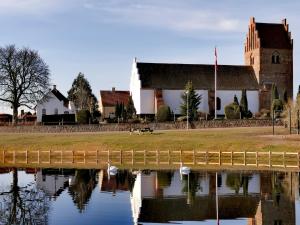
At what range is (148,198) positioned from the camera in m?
32.6

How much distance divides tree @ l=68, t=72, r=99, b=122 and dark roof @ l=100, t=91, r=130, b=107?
2.84m

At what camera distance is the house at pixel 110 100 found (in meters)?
114

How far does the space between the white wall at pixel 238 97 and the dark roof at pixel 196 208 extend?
6986cm

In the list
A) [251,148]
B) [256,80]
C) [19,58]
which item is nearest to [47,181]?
[251,148]

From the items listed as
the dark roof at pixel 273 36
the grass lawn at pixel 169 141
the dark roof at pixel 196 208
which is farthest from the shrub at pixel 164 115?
the dark roof at pixel 196 208

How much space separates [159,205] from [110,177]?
11.9 m

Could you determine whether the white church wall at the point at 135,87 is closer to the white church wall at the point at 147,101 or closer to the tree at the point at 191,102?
the white church wall at the point at 147,101

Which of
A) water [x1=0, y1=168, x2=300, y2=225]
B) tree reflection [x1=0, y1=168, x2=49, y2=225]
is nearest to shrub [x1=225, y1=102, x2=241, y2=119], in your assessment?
water [x1=0, y1=168, x2=300, y2=225]

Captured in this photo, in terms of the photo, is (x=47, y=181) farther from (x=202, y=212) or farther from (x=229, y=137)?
(x=229, y=137)

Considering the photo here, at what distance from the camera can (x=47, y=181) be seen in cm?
4106

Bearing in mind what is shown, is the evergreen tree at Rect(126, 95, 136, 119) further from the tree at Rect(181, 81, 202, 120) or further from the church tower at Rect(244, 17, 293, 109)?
the church tower at Rect(244, 17, 293, 109)

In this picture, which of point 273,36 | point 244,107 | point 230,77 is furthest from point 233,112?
point 273,36

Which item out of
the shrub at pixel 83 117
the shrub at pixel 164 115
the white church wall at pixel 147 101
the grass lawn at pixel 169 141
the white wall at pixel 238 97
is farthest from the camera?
the white wall at pixel 238 97

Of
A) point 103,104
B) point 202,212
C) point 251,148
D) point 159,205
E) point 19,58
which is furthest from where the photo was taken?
point 103,104
